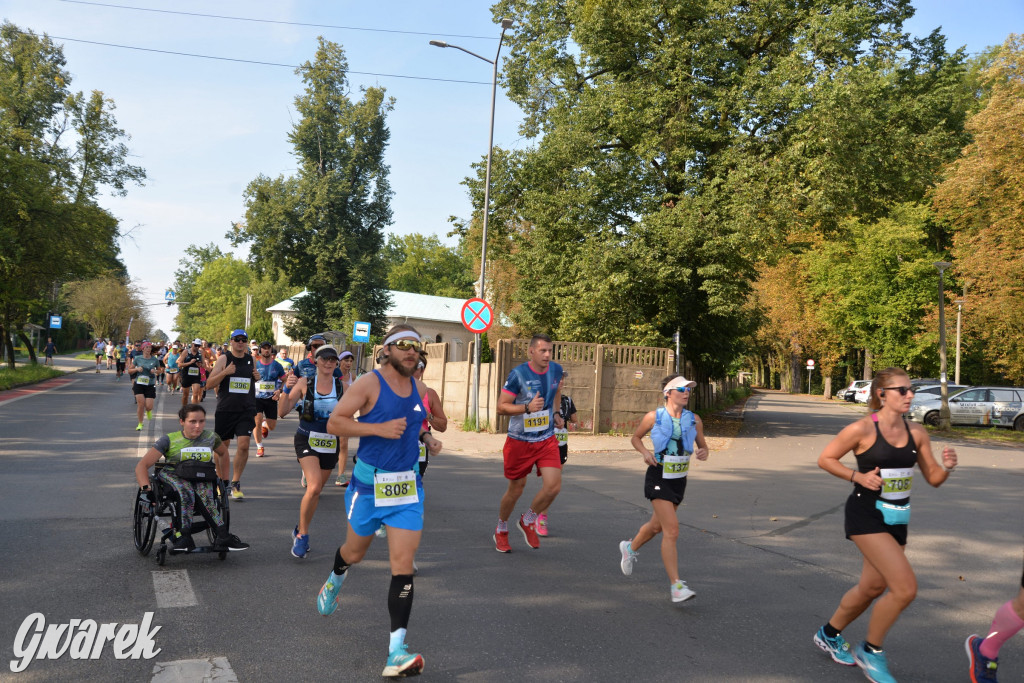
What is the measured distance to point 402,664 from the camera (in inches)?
161

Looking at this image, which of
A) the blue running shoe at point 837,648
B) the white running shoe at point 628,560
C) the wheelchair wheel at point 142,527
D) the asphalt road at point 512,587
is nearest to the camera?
the asphalt road at point 512,587

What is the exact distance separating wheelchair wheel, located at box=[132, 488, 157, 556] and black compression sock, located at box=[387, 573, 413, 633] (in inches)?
123

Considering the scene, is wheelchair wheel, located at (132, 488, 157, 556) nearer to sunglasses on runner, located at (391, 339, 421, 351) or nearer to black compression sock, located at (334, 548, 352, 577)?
A: black compression sock, located at (334, 548, 352, 577)

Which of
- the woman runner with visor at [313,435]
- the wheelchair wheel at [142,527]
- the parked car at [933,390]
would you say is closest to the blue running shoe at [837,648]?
the woman runner with visor at [313,435]

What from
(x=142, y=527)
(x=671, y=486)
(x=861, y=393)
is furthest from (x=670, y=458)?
(x=861, y=393)

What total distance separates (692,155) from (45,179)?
23.4 meters

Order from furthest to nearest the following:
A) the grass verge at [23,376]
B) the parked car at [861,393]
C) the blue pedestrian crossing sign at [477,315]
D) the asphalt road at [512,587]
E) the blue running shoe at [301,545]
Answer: the parked car at [861,393]
the grass verge at [23,376]
the blue pedestrian crossing sign at [477,315]
the blue running shoe at [301,545]
the asphalt road at [512,587]

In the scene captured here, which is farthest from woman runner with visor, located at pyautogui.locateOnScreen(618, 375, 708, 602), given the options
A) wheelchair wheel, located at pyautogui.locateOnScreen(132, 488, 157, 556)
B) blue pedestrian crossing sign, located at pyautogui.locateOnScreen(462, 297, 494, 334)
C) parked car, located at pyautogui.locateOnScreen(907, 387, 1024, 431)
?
parked car, located at pyautogui.locateOnScreen(907, 387, 1024, 431)

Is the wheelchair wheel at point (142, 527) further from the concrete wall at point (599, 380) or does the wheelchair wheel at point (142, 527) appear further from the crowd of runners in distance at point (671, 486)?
the concrete wall at point (599, 380)

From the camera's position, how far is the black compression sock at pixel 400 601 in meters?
4.25

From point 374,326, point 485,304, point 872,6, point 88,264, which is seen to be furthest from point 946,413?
point 374,326

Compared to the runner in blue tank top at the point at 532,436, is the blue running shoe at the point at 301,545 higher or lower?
lower

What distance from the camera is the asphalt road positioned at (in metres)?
4.54

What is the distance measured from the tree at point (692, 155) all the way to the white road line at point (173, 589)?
54.5ft
